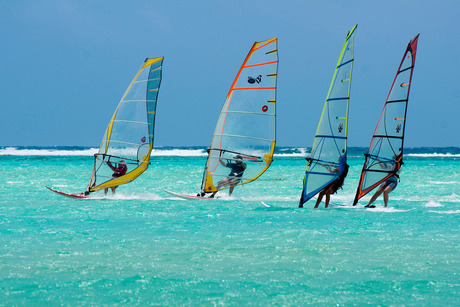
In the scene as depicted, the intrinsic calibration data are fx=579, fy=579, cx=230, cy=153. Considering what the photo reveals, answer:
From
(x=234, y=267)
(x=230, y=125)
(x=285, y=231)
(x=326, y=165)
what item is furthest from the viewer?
(x=230, y=125)

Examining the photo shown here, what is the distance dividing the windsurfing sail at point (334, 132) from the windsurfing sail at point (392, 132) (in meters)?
0.76

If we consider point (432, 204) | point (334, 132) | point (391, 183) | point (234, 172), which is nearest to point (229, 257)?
point (334, 132)

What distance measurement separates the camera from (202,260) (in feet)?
25.5

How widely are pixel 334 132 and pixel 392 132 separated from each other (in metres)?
1.43

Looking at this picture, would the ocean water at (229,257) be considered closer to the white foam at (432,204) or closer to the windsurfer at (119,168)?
the white foam at (432,204)

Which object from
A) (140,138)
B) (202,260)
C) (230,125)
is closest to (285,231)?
(202,260)

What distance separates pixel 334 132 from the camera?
13633mm

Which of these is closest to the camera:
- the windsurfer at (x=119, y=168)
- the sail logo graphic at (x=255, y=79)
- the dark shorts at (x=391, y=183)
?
the dark shorts at (x=391, y=183)

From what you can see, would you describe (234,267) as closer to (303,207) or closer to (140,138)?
(303,207)

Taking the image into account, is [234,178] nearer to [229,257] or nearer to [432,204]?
[432,204]

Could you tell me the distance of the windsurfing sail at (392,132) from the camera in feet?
44.7

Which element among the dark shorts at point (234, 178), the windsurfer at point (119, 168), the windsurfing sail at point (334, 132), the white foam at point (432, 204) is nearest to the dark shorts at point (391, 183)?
the windsurfing sail at point (334, 132)

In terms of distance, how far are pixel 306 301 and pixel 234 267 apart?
1573 mm

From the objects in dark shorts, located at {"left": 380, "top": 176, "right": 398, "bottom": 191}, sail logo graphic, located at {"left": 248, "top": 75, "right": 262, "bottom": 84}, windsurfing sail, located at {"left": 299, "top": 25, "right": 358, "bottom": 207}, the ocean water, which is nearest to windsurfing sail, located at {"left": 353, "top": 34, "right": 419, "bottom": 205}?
dark shorts, located at {"left": 380, "top": 176, "right": 398, "bottom": 191}
